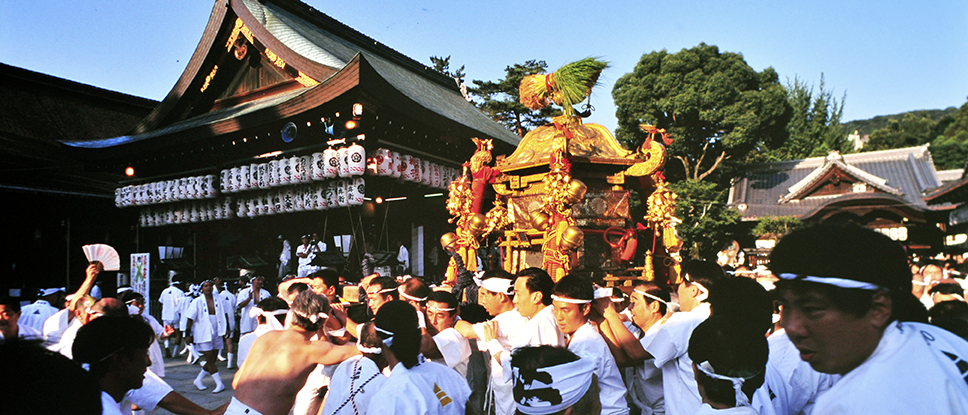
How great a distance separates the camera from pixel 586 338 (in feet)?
11.4

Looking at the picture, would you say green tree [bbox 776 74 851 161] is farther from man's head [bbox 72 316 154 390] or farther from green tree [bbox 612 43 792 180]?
man's head [bbox 72 316 154 390]

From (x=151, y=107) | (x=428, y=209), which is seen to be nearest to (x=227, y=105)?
(x=428, y=209)

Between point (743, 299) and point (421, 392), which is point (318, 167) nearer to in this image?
point (421, 392)

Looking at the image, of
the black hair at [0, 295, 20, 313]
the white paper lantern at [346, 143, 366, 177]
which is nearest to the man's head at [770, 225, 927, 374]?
the black hair at [0, 295, 20, 313]

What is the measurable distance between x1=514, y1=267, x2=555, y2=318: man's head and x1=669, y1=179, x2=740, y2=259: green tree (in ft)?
61.3

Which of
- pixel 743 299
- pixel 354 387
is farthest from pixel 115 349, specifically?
pixel 743 299

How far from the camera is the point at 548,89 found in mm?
7711

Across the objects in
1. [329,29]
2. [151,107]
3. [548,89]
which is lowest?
[548,89]

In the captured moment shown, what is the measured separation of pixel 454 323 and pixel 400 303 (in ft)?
4.88

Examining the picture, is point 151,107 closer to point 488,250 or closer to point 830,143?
point 488,250

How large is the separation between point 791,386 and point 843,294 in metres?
1.44

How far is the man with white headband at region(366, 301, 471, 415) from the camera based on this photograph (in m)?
2.79

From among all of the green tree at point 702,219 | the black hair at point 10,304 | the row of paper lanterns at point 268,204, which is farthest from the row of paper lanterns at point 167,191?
the green tree at point 702,219

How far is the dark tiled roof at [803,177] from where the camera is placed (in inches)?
928
